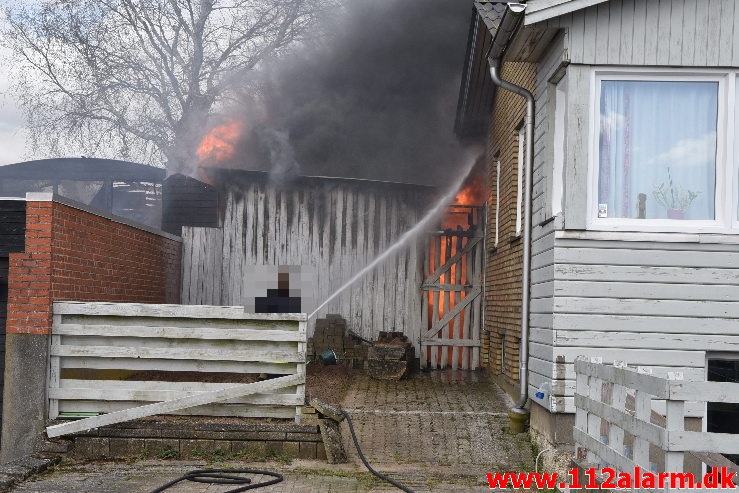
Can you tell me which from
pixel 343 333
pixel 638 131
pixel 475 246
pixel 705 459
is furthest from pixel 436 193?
pixel 705 459

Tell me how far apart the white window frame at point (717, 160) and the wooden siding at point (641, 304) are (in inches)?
6.6

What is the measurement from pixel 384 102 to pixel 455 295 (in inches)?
164

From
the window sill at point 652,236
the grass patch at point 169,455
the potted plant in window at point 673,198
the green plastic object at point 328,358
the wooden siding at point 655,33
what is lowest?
the grass patch at point 169,455

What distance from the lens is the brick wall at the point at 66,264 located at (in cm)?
875

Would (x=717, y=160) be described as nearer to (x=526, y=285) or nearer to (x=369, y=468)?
(x=526, y=285)

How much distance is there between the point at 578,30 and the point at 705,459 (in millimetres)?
3968

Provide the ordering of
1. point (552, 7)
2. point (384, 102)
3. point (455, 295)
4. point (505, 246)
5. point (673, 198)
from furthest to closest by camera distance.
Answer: point (384, 102), point (455, 295), point (505, 246), point (673, 198), point (552, 7)

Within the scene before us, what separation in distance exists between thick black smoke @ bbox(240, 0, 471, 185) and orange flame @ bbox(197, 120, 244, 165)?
0.44 m

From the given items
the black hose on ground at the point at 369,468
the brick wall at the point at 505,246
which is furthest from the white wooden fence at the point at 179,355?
the brick wall at the point at 505,246

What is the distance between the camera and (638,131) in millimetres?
7867

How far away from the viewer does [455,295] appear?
48.4 ft

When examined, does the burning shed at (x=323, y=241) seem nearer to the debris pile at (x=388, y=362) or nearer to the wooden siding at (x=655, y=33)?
the debris pile at (x=388, y=362)

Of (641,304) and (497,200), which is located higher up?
(497,200)

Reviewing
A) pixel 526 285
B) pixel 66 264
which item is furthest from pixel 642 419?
pixel 66 264
